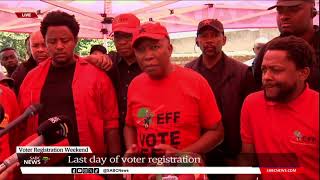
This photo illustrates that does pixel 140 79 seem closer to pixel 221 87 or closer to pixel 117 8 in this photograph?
pixel 221 87

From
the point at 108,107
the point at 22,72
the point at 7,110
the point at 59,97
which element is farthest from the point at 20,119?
the point at 22,72

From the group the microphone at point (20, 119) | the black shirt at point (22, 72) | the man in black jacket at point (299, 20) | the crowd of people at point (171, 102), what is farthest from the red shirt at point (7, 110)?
the man in black jacket at point (299, 20)

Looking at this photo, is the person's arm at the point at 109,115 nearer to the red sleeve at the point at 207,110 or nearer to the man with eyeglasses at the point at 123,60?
the man with eyeglasses at the point at 123,60

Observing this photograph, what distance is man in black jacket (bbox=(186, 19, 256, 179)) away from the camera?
6.09 feet

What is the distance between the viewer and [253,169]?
144 cm

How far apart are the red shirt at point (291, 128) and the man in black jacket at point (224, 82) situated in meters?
0.35

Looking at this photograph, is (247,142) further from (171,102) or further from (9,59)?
(9,59)

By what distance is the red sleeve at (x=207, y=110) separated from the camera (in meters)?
1.48

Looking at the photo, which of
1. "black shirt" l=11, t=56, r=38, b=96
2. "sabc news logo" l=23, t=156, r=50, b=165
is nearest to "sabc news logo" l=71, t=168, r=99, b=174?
"sabc news logo" l=23, t=156, r=50, b=165

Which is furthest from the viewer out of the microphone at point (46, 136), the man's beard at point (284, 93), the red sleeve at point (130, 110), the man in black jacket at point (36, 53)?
the man in black jacket at point (36, 53)

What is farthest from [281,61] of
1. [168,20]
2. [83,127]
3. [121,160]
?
[168,20]

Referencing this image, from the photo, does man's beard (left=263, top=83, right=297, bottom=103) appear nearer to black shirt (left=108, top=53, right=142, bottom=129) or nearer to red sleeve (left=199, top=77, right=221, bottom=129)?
red sleeve (left=199, top=77, right=221, bottom=129)

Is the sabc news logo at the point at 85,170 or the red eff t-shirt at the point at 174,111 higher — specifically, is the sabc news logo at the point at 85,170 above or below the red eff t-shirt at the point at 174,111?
below

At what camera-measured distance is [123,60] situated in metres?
1.98
